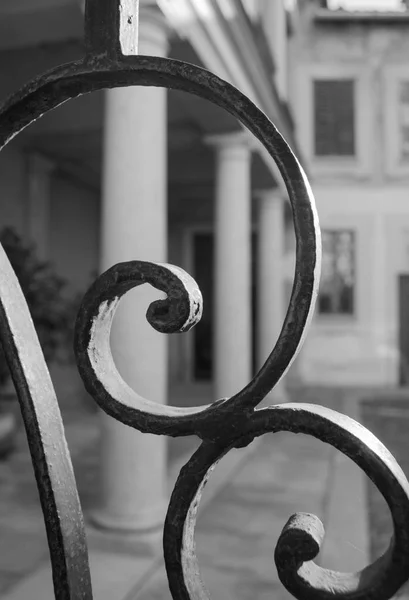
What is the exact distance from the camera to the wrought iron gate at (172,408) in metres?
0.51

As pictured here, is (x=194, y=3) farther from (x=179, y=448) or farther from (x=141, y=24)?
(x=179, y=448)

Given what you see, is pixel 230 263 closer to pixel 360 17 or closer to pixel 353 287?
pixel 353 287

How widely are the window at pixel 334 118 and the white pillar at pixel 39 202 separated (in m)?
6.79

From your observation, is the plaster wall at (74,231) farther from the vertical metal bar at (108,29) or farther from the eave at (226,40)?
the vertical metal bar at (108,29)

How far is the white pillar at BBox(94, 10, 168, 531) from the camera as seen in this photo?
3.48 m

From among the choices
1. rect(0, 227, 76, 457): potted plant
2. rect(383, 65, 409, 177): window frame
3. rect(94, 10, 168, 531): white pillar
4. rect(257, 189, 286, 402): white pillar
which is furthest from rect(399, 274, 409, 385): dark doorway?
rect(94, 10, 168, 531): white pillar

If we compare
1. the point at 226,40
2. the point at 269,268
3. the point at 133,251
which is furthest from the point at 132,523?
the point at 269,268

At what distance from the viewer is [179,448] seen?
20.9ft

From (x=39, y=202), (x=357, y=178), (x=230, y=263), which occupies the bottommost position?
(x=230, y=263)

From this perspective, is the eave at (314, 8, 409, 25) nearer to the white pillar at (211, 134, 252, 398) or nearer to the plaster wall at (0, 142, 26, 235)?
the plaster wall at (0, 142, 26, 235)

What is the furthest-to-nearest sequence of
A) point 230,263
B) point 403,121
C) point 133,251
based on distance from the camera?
1. point 403,121
2. point 230,263
3. point 133,251

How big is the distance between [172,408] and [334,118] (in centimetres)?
1343

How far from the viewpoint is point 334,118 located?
1321 centimetres

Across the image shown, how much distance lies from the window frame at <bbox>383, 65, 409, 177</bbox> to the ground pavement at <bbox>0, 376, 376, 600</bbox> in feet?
26.6
